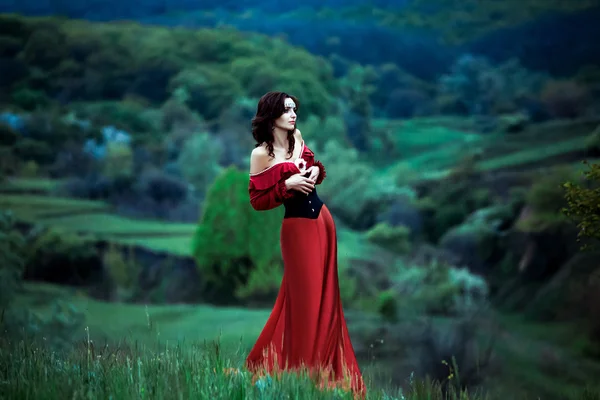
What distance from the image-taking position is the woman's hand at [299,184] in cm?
420

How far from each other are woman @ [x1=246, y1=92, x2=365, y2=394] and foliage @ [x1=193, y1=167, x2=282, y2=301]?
919 cm

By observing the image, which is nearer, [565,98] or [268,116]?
[268,116]

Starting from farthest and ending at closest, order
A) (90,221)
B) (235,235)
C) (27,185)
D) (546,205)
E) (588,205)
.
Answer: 1. (27,185)
2. (90,221)
3. (235,235)
4. (546,205)
5. (588,205)

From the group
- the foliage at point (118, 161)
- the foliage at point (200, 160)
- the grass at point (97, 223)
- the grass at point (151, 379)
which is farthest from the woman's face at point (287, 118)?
the foliage at point (118, 161)

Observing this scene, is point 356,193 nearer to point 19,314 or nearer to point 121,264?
point 121,264

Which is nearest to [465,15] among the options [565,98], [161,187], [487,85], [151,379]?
[487,85]

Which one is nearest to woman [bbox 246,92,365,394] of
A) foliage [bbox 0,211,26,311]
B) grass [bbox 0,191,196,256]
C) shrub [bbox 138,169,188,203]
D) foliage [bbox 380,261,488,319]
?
foliage [bbox 0,211,26,311]

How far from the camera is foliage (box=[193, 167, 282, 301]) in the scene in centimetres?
1377

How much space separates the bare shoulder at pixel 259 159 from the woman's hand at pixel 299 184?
0.21m

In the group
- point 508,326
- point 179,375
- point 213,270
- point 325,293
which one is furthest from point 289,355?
point 213,270

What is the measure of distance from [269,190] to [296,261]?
46cm

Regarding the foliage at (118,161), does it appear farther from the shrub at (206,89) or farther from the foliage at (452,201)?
the foliage at (452,201)

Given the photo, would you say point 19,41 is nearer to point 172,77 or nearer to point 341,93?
point 172,77

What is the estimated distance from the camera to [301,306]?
4.26 metres
